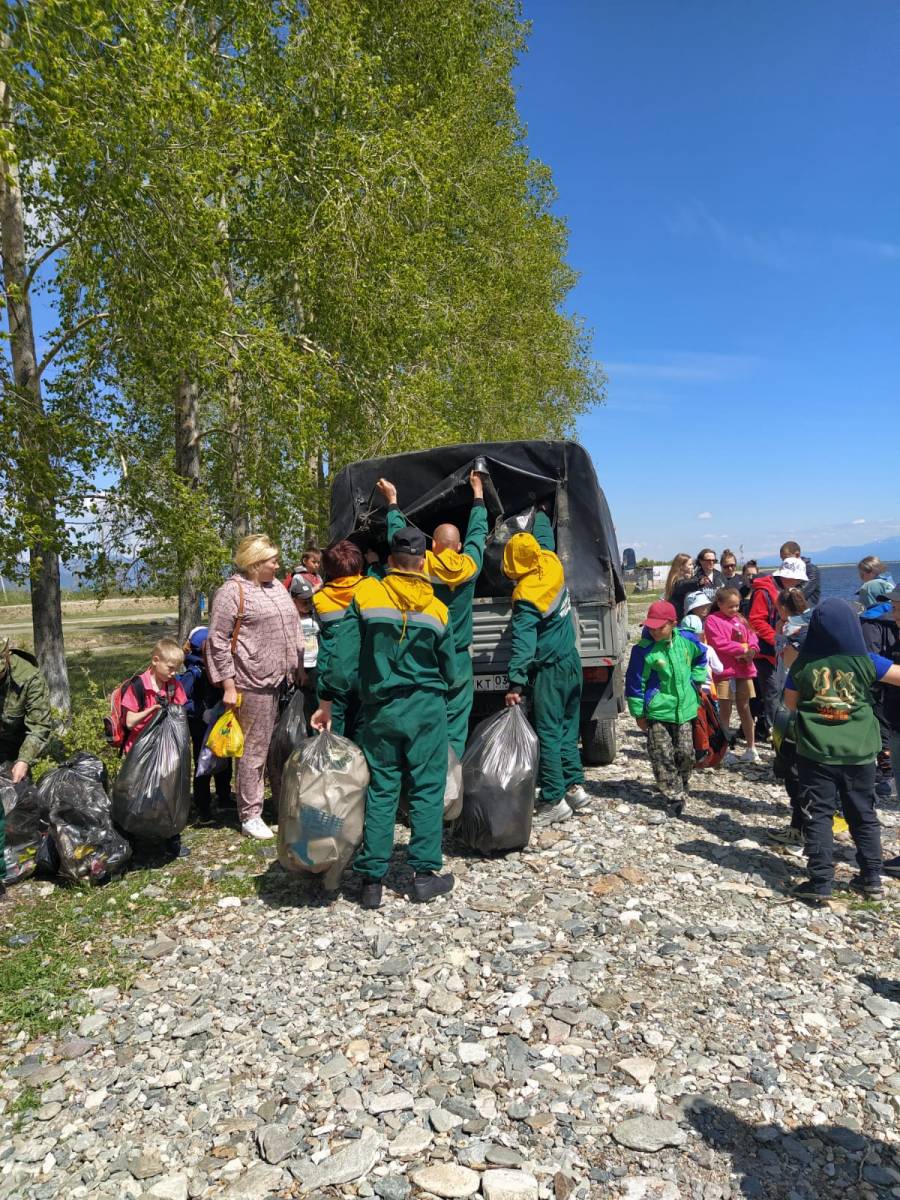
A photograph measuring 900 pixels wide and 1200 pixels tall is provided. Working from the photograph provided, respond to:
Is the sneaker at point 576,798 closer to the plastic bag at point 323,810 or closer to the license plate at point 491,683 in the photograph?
the license plate at point 491,683

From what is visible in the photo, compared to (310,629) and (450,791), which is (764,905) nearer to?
(450,791)

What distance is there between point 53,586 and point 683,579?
7247 mm

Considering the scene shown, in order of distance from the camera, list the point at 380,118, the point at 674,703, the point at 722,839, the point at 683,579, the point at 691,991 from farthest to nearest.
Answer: the point at 380,118 → the point at 683,579 → the point at 674,703 → the point at 722,839 → the point at 691,991

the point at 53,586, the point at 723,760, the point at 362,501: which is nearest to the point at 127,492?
the point at 53,586

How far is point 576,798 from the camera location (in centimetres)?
593

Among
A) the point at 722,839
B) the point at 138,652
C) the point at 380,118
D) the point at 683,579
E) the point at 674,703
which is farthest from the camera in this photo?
the point at 138,652

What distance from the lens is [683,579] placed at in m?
8.80

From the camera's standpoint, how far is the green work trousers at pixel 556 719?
5648mm

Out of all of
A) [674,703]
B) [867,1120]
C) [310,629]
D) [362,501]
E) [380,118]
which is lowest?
[867,1120]

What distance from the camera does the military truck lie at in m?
6.30

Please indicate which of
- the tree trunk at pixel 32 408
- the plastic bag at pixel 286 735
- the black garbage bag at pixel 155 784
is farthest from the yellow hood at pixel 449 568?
the tree trunk at pixel 32 408

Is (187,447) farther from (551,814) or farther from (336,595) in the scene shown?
(551,814)

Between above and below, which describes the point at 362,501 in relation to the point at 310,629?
above

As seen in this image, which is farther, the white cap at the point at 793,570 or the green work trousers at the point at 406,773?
the white cap at the point at 793,570
